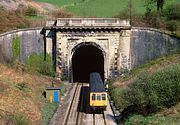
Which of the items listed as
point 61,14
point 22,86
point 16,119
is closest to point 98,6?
point 61,14

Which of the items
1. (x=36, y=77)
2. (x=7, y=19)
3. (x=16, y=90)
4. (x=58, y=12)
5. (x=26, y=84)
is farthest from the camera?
(x=58, y=12)

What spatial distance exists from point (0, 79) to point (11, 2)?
3474 centimetres

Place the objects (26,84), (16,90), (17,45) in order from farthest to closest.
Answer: (17,45)
(26,84)
(16,90)

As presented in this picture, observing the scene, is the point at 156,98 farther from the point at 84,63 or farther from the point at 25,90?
the point at 84,63

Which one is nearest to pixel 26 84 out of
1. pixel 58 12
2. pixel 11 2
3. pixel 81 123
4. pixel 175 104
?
pixel 81 123

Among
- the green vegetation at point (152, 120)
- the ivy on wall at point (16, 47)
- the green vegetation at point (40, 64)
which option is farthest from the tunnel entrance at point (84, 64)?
the green vegetation at point (152, 120)

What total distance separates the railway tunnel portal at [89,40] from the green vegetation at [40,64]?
68cm

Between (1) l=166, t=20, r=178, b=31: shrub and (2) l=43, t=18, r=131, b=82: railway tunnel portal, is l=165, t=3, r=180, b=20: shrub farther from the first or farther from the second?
(2) l=43, t=18, r=131, b=82: railway tunnel portal

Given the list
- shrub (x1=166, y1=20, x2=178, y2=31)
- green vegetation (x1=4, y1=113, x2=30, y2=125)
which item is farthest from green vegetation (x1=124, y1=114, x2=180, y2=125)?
shrub (x1=166, y1=20, x2=178, y2=31)

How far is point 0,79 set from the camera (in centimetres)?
3478

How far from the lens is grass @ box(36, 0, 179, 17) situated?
66794 mm

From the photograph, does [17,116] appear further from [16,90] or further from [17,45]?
[17,45]

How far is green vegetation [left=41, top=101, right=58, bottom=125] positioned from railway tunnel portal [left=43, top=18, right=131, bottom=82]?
1252cm

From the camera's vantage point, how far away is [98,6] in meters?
71.7
